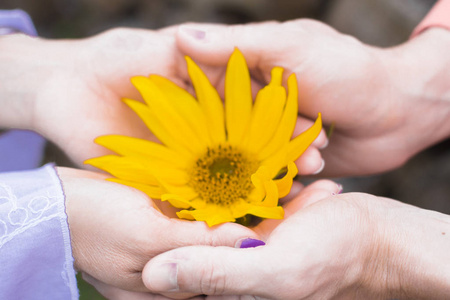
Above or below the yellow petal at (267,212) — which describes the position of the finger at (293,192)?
below

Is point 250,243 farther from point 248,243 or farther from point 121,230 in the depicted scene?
point 121,230

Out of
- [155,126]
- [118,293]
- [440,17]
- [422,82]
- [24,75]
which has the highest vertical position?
[440,17]

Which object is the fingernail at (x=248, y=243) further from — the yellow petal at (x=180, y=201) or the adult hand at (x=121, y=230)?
the yellow petal at (x=180, y=201)

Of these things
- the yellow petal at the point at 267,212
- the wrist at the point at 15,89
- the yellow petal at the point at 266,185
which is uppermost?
the yellow petal at the point at 266,185

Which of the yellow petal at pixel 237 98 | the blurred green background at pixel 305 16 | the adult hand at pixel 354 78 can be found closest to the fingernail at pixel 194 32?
the adult hand at pixel 354 78

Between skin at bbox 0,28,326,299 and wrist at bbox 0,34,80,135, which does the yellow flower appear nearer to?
skin at bbox 0,28,326,299

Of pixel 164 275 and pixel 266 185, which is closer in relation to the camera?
pixel 164 275

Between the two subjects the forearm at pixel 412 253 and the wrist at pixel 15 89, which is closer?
the forearm at pixel 412 253

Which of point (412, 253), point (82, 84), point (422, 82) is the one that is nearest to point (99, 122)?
point (82, 84)
